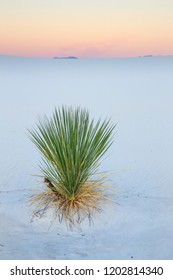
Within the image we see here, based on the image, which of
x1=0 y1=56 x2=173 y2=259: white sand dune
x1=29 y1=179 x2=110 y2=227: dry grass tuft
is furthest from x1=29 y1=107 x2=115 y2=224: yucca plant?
x1=0 y1=56 x2=173 y2=259: white sand dune

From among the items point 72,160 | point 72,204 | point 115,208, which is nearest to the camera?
point 72,160

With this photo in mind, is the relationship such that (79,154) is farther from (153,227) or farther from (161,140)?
(161,140)

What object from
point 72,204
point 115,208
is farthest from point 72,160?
point 115,208

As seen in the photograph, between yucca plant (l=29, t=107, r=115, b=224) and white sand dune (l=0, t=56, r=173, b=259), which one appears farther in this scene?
yucca plant (l=29, t=107, r=115, b=224)

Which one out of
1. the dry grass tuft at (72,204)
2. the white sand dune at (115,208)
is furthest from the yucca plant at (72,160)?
the white sand dune at (115,208)

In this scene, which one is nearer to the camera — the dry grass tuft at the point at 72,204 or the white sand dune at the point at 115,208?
the white sand dune at the point at 115,208

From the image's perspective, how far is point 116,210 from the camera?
3943 mm

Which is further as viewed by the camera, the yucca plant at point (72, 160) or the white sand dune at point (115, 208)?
the yucca plant at point (72, 160)

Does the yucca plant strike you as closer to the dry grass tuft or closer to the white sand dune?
the dry grass tuft

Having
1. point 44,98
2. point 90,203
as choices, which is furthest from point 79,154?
point 44,98

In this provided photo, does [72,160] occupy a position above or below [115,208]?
above

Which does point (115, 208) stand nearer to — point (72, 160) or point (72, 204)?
point (72, 204)

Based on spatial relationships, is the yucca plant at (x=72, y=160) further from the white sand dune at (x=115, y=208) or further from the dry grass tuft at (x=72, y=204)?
the white sand dune at (x=115, y=208)

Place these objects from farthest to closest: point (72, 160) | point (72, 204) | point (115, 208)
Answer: point (115, 208), point (72, 204), point (72, 160)
